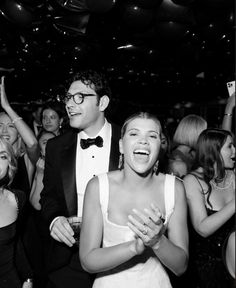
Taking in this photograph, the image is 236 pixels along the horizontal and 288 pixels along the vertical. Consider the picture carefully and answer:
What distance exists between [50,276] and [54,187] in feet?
1.73

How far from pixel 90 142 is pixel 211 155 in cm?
77

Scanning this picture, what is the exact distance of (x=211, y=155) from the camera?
2.50 meters

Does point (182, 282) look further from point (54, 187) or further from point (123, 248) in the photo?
point (123, 248)

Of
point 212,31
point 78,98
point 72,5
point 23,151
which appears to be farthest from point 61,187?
point 212,31

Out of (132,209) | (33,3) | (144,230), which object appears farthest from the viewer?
(33,3)

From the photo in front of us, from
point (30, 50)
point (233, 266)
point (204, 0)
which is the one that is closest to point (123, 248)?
point (233, 266)

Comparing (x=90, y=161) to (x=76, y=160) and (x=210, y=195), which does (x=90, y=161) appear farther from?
(x=210, y=195)

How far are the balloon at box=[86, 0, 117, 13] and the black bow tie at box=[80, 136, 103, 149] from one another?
1.70m

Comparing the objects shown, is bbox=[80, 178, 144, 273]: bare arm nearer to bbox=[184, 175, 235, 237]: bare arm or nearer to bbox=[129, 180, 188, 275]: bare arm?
bbox=[129, 180, 188, 275]: bare arm

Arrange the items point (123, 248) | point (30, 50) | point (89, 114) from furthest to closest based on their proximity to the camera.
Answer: point (30, 50), point (89, 114), point (123, 248)

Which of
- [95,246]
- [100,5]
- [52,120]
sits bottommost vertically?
[95,246]

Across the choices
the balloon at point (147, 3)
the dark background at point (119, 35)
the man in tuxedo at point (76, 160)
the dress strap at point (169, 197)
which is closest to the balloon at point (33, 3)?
the dark background at point (119, 35)

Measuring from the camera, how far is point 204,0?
3777mm

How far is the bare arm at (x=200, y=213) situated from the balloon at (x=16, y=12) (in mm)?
2544
